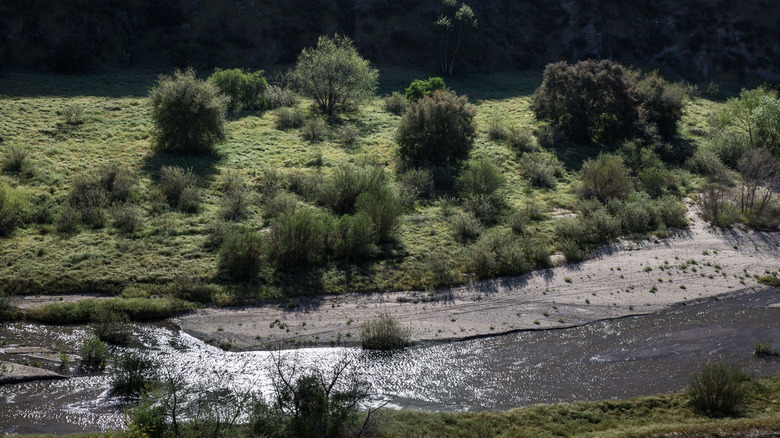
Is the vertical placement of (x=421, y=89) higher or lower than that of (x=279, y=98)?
higher

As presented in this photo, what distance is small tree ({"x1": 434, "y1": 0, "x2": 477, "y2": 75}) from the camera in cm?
5038

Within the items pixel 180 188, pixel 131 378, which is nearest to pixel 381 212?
pixel 180 188

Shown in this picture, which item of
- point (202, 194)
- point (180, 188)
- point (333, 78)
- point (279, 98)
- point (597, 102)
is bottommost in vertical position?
point (202, 194)

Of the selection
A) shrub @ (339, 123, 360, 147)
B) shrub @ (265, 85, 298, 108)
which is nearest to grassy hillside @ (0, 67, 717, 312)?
shrub @ (339, 123, 360, 147)

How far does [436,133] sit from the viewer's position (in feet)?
93.4

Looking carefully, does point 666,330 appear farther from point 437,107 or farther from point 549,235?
point 437,107

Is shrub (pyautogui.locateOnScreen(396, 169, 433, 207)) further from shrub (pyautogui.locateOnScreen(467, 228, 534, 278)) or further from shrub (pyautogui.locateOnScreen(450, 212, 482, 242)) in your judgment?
shrub (pyautogui.locateOnScreen(467, 228, 534, 278))

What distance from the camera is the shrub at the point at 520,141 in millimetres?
32031

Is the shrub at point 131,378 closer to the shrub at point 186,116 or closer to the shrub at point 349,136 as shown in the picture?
the shrub at point 186,116

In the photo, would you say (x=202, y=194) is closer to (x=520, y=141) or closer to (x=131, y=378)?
(x=131, y=378)

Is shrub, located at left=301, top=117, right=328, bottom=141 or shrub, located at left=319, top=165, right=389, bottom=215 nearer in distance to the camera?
shrub, located at left=319, top=165, right=389, bottom=215

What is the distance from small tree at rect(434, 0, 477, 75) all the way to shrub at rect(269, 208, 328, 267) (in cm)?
3564

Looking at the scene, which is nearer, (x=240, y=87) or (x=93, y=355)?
(x=93, y=355)

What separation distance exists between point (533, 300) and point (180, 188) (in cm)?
1572
